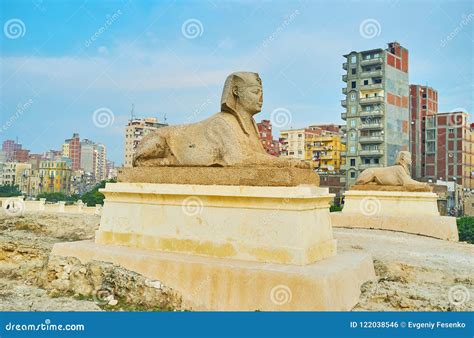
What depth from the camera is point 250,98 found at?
6441 millimetres

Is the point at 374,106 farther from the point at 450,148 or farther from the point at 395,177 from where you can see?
the point at 395,177

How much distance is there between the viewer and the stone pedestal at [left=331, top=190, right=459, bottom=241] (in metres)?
11.6

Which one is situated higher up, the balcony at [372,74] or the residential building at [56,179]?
the balcony at [372,74]

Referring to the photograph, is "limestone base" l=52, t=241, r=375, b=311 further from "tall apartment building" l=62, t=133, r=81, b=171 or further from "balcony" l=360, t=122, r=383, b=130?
"tall apartment building" l=62, t=133, r=81, b=171

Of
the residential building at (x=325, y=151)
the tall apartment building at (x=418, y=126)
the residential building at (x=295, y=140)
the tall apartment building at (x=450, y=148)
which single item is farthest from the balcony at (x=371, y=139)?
the residential building at (x=295, y=140)

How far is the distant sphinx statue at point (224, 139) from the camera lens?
617 cm

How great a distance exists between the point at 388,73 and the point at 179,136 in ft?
112

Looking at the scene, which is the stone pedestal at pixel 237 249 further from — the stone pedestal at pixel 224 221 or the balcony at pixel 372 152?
the balcony at pixel 372 152

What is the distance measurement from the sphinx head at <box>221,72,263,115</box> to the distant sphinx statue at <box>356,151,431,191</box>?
7214 millimetres

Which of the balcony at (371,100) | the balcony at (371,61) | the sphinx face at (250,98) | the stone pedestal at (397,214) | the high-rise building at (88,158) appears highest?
the balcony at (371,61)

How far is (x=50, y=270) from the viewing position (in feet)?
21.8

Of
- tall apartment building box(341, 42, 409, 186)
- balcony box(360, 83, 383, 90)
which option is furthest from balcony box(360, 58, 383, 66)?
balcony box(360, 83, 383, 90)
